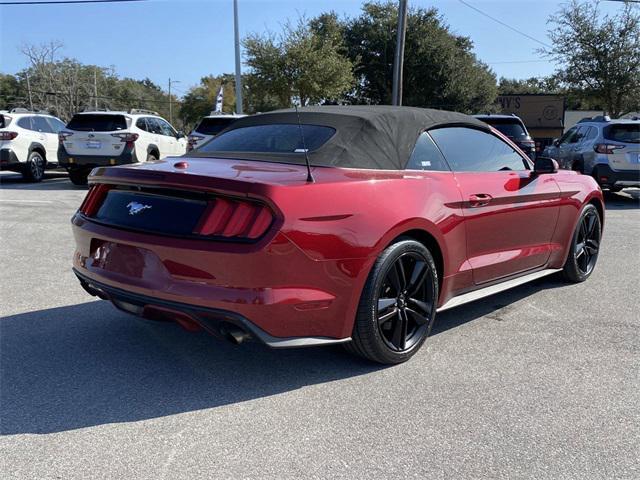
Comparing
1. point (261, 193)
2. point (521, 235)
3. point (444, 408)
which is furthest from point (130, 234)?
point (521, 235)

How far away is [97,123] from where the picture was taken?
42.4ft

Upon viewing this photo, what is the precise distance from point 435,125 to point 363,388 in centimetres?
194

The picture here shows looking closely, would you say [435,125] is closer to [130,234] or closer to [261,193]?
[261,193]

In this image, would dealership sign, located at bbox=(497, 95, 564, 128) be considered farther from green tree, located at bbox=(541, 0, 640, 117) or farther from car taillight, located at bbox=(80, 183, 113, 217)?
car taillight, located at bbox=(80, 183, 113, 217)

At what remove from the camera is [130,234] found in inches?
128

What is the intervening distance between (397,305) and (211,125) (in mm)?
11289

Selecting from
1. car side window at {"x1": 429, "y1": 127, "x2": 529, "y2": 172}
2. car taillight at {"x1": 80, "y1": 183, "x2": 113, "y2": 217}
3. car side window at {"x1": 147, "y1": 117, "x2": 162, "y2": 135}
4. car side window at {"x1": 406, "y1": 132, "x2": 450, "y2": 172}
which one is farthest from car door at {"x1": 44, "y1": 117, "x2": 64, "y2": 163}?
car side window at {"x1": 406, "y1": 132, "x2": 450, "y2": 172}

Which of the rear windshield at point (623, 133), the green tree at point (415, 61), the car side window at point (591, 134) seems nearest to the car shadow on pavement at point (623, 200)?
the rear windshield at point (623, 133)

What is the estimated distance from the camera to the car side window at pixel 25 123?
45.3ft

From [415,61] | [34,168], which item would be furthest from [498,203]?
[415,61]

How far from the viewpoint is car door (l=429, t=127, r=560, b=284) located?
4.13 meters

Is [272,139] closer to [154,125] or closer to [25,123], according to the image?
[154,125]

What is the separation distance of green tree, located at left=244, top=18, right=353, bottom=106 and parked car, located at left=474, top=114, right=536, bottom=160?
47.3 feet

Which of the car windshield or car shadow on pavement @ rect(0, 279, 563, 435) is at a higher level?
the car windshield
